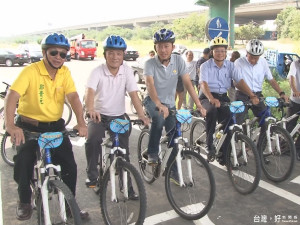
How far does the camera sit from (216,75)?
4688mm

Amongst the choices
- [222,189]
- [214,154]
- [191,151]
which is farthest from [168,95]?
[222,189]

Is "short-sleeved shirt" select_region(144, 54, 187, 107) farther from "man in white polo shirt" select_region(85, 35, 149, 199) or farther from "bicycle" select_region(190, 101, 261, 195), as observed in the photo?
"bicycle" select_region(190, 101, 261, 195)

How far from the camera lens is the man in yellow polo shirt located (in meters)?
2.91

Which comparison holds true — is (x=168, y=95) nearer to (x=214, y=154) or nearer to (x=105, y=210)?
(x=214, y=154)

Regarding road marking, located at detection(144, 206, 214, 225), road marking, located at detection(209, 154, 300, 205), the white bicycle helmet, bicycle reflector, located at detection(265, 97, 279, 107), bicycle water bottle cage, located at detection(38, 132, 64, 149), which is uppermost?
the white bicycle helmet

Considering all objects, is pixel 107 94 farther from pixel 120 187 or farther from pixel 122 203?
pixel 122 203

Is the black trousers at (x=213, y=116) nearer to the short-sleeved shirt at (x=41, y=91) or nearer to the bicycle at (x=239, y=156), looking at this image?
the bicycle at (x=239, y=156)

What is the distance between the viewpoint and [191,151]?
3441mm

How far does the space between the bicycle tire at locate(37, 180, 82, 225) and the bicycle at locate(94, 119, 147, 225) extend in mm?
546

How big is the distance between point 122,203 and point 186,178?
77 cm

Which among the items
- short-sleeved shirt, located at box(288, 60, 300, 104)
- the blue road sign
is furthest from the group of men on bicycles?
the blue road sign

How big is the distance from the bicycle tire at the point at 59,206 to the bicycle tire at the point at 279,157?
2969 millimetres

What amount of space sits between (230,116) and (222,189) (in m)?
1.04

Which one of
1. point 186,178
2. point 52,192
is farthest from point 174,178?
point 52,192
